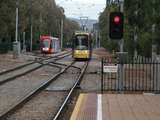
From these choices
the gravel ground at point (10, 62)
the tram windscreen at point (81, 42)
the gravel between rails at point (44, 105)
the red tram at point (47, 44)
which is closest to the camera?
the gravel between rails at point (44, 105)

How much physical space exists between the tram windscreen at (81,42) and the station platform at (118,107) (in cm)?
4515

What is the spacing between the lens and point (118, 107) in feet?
55.8

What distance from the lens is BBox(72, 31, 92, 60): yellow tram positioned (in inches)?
2606

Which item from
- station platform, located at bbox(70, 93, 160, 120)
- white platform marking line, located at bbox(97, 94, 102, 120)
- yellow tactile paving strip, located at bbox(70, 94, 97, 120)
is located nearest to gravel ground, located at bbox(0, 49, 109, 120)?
yellow tactile paving strip, located at bbox(70, 94, 97, 120)

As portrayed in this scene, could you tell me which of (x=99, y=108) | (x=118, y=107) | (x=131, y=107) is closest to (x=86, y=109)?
(x=99, y=108)

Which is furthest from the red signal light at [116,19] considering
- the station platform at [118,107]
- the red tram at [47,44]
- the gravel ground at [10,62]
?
the red tram at [47,44]

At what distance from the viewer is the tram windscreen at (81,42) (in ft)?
217

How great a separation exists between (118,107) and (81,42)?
163 ft

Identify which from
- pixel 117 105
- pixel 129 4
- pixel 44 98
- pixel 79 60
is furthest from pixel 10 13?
pixel 117 105

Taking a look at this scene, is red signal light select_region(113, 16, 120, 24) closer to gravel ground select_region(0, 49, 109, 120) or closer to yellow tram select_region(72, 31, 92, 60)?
gravel ground select_region(0, 49, 109, 120)

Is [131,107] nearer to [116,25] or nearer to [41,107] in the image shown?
[41,107]

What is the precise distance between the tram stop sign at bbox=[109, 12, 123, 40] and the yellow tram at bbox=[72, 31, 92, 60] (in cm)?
4423

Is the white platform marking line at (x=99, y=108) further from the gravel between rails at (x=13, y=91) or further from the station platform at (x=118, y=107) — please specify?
the gravel between rails at (x=13, y=91)

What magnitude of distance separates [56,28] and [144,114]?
129165 millimetres
